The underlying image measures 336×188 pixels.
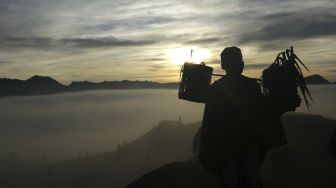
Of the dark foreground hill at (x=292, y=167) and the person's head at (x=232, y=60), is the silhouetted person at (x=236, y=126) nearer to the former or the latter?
the person's head at (x=232, y=60)

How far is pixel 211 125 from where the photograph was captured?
5262 mm

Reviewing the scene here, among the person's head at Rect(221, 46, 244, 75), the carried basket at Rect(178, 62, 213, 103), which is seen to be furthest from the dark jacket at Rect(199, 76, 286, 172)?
the carried basket at Rect(178, 62, 213, 103)

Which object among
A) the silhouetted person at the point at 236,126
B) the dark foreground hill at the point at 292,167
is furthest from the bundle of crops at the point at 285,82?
the dark foreground hill at the point at 292,167

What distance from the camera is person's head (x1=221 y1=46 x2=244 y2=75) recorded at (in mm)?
5242

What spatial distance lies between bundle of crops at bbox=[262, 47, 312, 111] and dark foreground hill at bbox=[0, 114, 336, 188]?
51.1 ft

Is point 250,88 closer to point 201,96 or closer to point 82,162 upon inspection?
point 201,96

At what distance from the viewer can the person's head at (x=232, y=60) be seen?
524 cm

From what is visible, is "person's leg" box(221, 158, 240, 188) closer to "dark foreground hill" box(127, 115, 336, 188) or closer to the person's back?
the person's back

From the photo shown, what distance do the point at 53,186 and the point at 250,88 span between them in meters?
139

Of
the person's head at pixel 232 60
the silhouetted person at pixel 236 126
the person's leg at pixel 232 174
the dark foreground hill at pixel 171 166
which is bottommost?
the dark foreground hill at pixel 171 166

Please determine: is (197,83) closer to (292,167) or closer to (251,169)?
(251,169)

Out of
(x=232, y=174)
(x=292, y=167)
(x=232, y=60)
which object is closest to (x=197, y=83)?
(x=232, y=60)

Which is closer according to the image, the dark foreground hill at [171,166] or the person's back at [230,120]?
Answer: the person's back at [230,120]

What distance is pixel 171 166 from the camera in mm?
27078
